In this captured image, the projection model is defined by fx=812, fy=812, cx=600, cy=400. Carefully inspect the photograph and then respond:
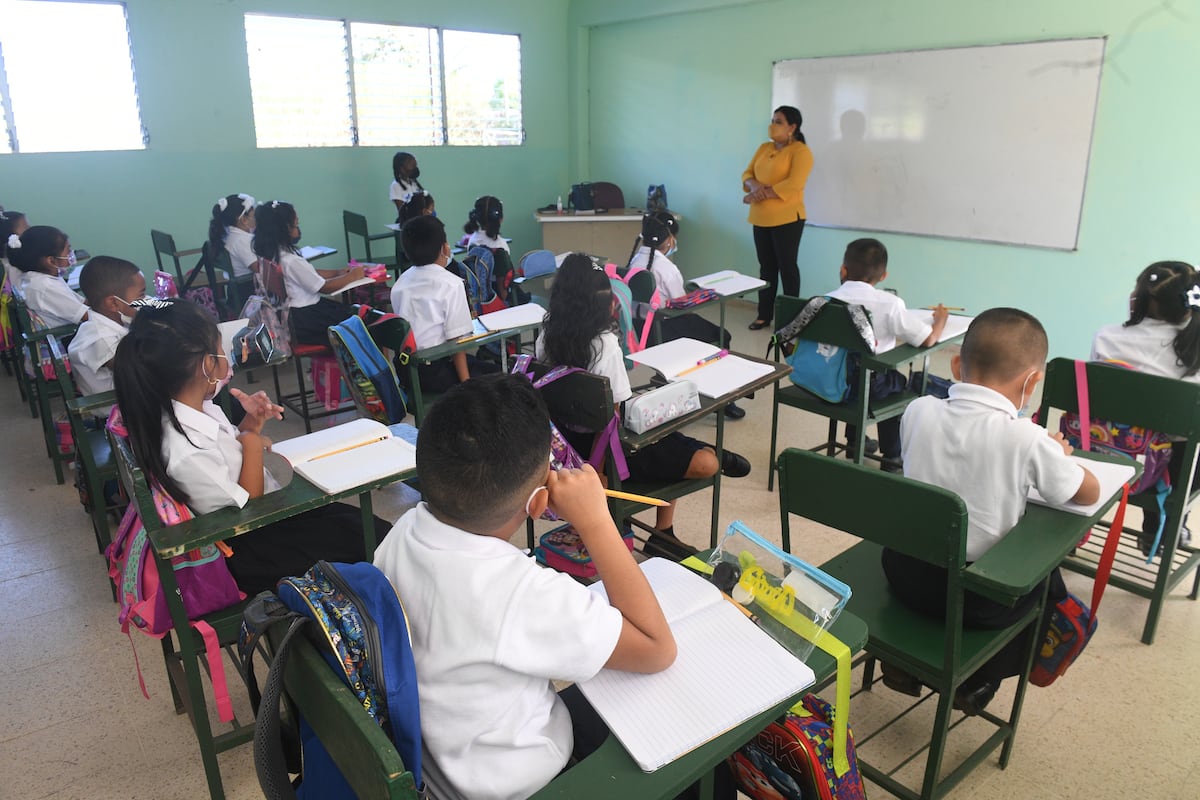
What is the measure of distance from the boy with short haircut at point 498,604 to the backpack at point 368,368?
1.76m

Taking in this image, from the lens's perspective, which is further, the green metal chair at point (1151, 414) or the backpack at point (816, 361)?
the backpack at point (816, 361)

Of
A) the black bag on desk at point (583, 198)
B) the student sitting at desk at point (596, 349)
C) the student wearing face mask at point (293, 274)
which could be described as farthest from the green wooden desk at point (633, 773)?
the black bag on desk at point (583, 198)

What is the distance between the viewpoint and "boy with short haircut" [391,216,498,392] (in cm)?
313

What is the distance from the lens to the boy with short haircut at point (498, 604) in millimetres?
930

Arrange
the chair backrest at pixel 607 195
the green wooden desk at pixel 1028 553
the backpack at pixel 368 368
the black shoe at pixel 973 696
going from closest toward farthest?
the green wooden desk at pixel 1028 553
the black shoe at pixel 973 696
the backpack at pixel 368 368
the chair backrest at pixel 607 195

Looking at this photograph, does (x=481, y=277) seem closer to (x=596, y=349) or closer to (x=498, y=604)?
(x=596, y=349)

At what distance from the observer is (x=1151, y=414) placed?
6.72 ft

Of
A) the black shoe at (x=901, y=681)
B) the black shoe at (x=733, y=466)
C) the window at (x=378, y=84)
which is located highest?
the window at (x=378, y=84)

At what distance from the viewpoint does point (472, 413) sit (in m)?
1.02

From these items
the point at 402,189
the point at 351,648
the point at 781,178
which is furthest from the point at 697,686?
the point at 402,189

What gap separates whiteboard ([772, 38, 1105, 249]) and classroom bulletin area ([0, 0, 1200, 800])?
0.30ft

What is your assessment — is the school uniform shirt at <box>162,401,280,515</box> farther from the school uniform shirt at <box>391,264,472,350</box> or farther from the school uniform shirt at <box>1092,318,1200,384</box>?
the school uniform shirt at <box>1092,318,1200,384</box>

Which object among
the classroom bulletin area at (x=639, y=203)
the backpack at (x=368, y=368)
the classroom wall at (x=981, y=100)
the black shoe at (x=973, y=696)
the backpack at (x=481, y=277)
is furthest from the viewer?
the backpack at (x=481, y=277)

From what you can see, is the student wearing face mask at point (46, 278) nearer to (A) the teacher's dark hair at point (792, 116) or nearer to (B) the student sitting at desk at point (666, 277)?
(B) the student sitting at desk at point (666, 277)
